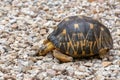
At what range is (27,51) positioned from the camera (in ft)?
14.1

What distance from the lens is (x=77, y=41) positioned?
410 centimetres

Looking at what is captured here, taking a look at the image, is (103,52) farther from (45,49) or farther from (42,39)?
(42,39)

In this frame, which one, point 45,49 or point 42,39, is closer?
point 45,49

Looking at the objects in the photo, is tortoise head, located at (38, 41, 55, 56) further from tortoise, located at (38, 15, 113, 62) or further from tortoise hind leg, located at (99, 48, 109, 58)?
tortoise hind leg, located at (99, 48, 109, 58)

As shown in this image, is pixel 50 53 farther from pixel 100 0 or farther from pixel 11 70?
pixel 100 0

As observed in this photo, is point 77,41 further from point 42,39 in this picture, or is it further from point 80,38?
point 42,39

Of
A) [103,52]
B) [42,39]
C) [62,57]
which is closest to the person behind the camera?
[62,57]

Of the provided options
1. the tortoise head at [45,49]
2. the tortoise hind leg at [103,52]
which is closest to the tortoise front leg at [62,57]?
the tortoise head at [45,49]

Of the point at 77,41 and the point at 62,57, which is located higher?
the point at 77,41

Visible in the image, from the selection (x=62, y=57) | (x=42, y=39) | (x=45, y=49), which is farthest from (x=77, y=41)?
(x=42, y=39)

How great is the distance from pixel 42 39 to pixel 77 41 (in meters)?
0.61

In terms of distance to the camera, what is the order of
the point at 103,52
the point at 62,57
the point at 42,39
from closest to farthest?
the point at 62,57, the point at 103,52, the point at 42,39

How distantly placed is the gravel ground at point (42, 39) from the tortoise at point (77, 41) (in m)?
0.07

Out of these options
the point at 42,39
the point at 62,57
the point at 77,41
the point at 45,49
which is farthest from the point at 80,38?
the point at 42,39
